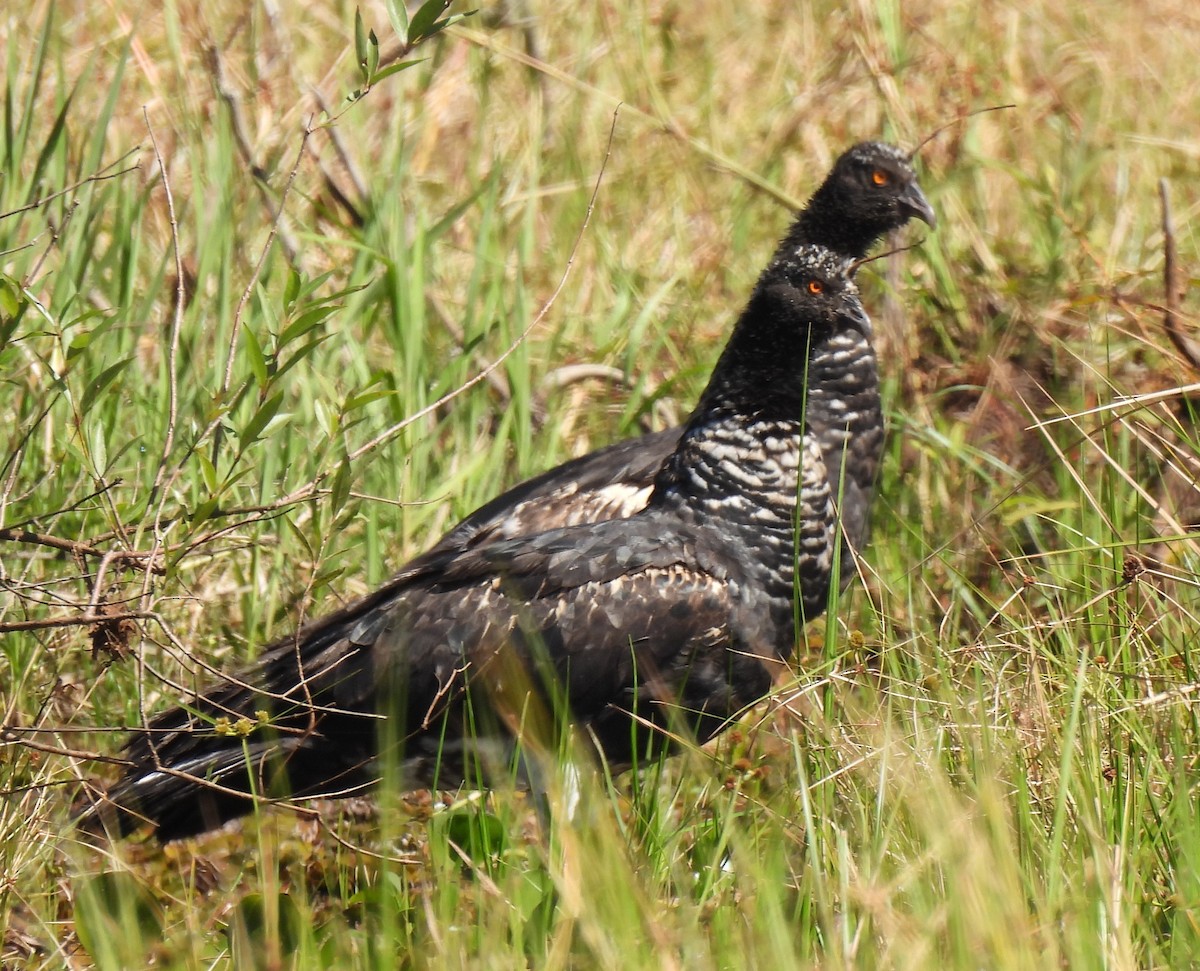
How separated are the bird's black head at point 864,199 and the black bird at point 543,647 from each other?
33.5 inches

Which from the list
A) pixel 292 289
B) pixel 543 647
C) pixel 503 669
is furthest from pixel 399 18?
pixel 503 669

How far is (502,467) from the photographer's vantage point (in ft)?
15.7

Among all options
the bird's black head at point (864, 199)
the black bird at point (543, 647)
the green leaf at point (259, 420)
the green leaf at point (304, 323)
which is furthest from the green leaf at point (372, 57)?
the bird's black head at point (864, 199)

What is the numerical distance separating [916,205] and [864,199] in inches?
5.8

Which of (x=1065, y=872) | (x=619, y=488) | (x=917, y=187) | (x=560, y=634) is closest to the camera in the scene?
(x=1065, y=872)

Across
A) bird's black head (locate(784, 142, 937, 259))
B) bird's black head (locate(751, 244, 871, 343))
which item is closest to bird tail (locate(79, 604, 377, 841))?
bird's black head (locate(751, 244, 871, 343))

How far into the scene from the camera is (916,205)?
4527mm

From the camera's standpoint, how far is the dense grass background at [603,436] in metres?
2.49

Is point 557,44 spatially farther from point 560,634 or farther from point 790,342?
point 560,634

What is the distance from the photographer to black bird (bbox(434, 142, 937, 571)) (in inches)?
161

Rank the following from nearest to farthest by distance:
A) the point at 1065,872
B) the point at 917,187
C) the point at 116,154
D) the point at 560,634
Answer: the point at 1065,872, the point at 560,634, the point at 917,187, the point at 116,154

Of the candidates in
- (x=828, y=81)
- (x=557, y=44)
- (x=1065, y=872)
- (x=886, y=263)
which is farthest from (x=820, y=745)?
(x=557, y=44)

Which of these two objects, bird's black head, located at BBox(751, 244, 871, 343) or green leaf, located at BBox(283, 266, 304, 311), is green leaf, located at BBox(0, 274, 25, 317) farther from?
bird's black head, located at BBox(751, 244, 871, 343)

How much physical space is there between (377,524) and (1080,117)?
10.7ft
